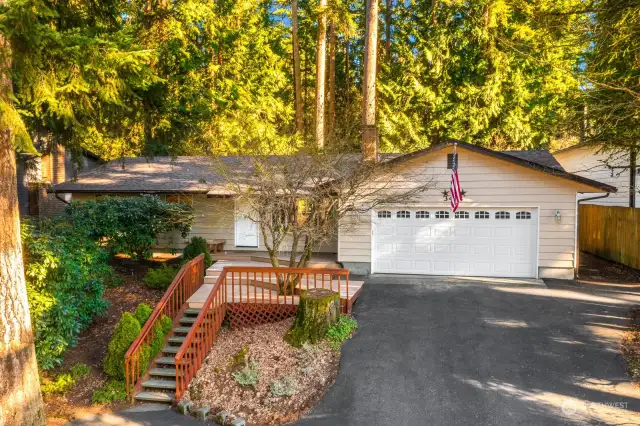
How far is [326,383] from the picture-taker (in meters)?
7.57

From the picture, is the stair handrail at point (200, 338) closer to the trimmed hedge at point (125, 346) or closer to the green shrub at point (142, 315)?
the trimmed hedge at point (125, 346)

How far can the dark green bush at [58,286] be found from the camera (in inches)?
309

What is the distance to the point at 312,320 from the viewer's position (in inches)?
344

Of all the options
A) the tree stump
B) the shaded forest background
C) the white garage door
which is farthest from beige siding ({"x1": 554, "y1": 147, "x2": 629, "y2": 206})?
the tree stump

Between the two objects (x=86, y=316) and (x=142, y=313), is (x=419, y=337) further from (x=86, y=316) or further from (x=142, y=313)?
(x=86, y=316)

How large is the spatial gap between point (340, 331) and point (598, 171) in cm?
1316

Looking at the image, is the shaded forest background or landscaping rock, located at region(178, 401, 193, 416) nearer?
the shaded forest background

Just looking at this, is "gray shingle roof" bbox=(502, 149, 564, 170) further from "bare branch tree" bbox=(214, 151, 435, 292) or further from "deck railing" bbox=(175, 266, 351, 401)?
"deck railing" bbox=(175, 266, 351, 401)

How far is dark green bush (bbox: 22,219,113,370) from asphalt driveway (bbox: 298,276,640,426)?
4633 millimetres

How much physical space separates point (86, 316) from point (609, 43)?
1155 centimetres

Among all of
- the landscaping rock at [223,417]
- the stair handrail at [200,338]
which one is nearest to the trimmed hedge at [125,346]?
the stair handrail at [200,338]

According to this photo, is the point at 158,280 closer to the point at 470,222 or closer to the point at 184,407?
the point at 184,407

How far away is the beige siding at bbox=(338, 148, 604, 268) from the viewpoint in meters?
12.7

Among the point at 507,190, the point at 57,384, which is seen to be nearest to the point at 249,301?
the point at 57,384
